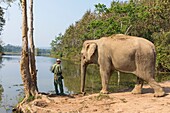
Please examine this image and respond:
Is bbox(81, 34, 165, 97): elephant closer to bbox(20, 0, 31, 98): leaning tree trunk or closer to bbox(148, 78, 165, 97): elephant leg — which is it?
bbox(148, 78, 165, 97): elephant leg

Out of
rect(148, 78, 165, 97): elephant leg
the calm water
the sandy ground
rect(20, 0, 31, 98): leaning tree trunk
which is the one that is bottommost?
the calm water

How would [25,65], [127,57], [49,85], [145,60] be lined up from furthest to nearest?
[49,85]
[25,65]
[127,57]
[145,60]

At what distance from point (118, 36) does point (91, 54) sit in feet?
4.31

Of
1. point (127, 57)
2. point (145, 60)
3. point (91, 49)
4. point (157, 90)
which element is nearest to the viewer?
point (157, 90)

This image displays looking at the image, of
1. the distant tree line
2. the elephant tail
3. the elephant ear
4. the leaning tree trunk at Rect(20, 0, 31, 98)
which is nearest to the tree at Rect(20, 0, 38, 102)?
the leaning tree trunk at Rect(20, 0, 31, 98)

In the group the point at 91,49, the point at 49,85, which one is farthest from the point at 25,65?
the point at 49,85

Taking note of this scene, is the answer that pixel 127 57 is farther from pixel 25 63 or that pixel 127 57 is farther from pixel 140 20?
pixel 140 20

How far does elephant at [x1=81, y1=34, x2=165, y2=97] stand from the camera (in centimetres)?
1026

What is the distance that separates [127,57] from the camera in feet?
34.2

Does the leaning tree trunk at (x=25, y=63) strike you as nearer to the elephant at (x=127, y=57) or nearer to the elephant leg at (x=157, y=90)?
the elephant at (x=127, y=57)

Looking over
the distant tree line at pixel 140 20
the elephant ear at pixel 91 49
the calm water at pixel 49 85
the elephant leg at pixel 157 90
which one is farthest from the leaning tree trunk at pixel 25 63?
the distant tree line at pixel 140 20

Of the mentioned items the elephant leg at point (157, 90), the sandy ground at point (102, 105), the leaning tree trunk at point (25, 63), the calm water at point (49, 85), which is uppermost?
the leaning tree trunk at point (25, 63)

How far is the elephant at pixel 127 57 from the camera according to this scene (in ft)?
33.7

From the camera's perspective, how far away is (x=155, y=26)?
1415 inches
